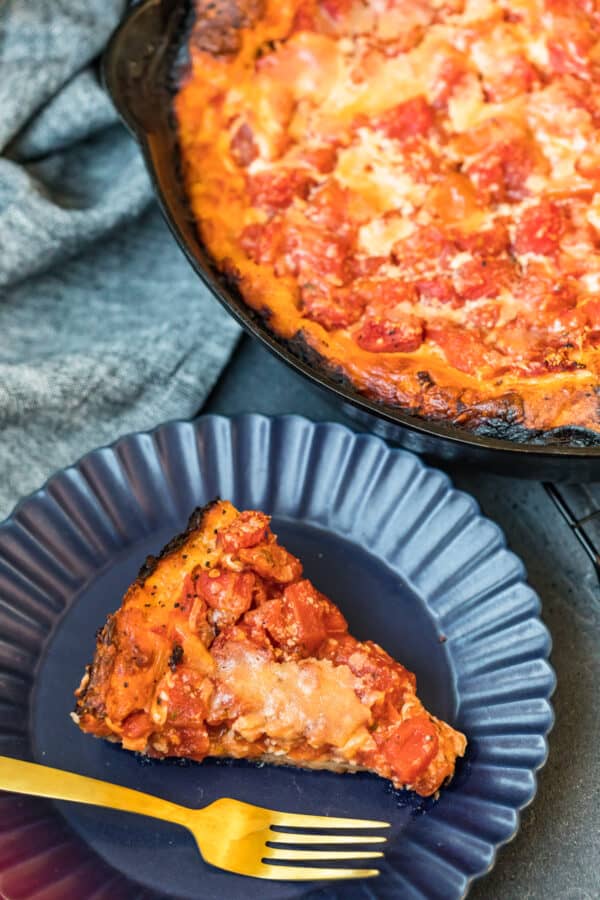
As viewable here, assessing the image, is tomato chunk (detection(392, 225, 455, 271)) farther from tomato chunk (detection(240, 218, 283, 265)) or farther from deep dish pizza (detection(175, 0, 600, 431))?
tomato chunk (detection(240, 218, 283, 265))

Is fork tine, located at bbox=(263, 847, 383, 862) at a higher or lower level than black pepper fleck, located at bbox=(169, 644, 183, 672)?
lower

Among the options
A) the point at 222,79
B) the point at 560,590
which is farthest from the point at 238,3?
the point at 560,590

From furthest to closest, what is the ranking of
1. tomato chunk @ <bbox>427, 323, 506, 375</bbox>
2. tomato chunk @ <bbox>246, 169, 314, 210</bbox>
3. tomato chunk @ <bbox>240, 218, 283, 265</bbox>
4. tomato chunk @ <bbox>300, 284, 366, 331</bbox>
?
tomato chunk @ <bbox>246, 169, 314, 210</bbox> < tomato chunk @ <bbox>240, 218, 283, 265</bbox> < tomato chunk @ <bbox>300, 284, 366, 331</bbox> < tomato chunk @ <bbox>427, 323, 506, 375</bbox>

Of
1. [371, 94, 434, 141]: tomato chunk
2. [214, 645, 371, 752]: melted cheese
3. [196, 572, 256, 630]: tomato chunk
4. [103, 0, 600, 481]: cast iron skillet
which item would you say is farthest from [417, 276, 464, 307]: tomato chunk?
[214, 645, 371, 752]: melted cheese

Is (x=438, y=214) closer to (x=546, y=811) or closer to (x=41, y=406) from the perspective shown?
(x=41, y=406)

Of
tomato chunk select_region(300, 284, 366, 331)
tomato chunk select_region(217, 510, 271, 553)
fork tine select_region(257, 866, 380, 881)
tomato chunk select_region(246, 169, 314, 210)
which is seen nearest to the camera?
fork tine select_region(257, 866, 380, 881)

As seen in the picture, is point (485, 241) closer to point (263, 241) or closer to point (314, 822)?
point (263, 241)

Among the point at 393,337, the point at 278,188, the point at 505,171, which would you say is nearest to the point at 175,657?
the point at 393,337
